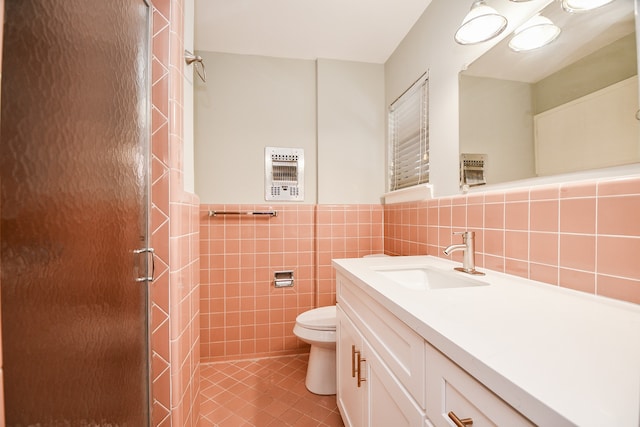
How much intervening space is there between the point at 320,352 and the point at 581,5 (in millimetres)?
1960

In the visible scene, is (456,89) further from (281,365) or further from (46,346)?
(281,365)

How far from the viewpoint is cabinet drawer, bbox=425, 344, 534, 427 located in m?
0.40

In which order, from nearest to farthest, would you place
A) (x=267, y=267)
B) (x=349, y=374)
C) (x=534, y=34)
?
(x=534, y=34)
(x=349, y=374)
(x=267, y=267)

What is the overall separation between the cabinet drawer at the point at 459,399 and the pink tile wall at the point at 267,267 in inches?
63.1

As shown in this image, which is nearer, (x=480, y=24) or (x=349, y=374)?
(x=480, y=24)

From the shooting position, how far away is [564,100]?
858 mm

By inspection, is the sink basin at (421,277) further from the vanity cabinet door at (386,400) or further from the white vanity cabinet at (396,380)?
the vanity cabinet door at (386,400)

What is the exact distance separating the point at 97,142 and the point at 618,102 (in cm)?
139

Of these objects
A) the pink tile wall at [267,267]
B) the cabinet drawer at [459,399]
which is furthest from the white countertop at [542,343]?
the pink tile wall at [267,267]

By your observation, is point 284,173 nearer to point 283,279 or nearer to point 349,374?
point 283,279

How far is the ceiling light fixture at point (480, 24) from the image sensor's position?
1006mm

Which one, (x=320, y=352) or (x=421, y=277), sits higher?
(x=421, y=277)

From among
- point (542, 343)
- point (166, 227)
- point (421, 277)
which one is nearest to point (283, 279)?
point (421, 277)

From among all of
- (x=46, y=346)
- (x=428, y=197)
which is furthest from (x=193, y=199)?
(x=428, y=197)
